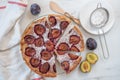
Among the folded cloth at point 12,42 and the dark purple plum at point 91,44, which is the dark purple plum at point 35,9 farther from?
the dark purple plum at point 91,44

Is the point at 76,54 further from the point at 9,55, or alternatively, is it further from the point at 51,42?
the point at 9,55

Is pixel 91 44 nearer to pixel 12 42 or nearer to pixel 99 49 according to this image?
pixel 99 49

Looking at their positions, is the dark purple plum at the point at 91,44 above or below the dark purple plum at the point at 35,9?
below

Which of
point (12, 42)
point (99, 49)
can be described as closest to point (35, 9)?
point (12, 42)

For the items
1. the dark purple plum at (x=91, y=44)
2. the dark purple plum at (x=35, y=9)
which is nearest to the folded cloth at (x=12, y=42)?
the dark purple plum at (x=35, y=9)

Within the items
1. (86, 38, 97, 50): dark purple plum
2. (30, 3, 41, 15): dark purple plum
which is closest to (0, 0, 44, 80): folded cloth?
(30, 3, 41, 15): dark purple plum

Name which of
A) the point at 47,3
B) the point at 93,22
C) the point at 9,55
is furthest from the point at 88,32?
the point at 9,55
